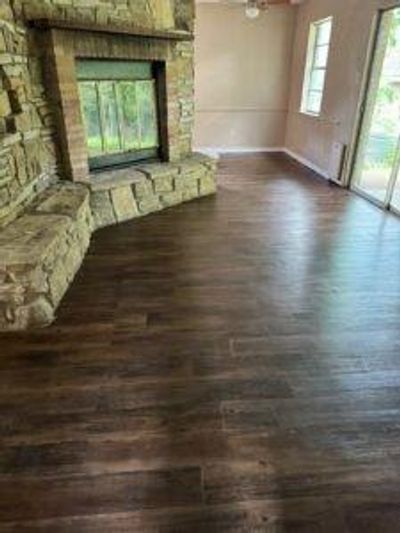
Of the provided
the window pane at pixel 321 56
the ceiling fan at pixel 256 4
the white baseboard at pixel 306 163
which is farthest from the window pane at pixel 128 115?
the window pane at pixel 321 56

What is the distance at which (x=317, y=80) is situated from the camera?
6.44 metres

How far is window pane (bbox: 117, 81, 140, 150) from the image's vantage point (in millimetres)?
4164

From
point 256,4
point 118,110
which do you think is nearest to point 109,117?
point 118,110

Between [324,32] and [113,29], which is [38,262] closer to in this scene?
[113,29]

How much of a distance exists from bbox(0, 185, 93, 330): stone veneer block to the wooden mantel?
1.43m

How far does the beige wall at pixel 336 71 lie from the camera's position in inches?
188

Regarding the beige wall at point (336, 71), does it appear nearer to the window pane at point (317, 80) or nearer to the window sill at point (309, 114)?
the window sill at point (309, 114)

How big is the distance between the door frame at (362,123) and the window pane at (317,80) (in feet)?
4.51

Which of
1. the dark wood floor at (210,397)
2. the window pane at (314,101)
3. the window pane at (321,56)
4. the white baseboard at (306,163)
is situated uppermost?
the window pane at (321,56)

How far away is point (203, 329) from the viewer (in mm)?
2395

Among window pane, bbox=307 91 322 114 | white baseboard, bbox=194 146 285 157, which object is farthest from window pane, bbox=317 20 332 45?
white baseboard, bbox=194 146 285 157

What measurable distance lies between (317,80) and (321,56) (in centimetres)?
34

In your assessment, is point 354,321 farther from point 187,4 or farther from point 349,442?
point 187,4

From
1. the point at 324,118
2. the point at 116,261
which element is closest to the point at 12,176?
the point at 116,261
